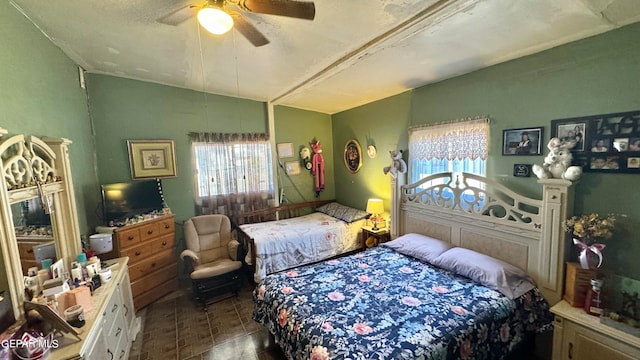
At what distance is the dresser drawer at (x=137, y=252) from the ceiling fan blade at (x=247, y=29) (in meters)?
2.62

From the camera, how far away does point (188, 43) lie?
7.49ft

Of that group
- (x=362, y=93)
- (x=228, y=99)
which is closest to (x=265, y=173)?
(x=228, y=99)

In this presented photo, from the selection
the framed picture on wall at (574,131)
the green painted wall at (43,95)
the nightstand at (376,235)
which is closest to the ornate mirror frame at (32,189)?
the green painted wall at (43,95)

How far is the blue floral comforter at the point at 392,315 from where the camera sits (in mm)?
1537

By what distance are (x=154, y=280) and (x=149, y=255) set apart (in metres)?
0.34

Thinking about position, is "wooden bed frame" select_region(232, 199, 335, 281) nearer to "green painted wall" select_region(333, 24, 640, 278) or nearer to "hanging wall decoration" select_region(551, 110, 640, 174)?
"green painted wall" select_region(333, 24, 640, 278)

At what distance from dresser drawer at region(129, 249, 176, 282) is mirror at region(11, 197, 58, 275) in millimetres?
1074

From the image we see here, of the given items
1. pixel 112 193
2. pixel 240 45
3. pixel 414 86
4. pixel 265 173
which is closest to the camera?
pixel 240 45

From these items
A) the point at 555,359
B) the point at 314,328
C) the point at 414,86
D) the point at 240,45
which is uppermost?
the point at 240,45

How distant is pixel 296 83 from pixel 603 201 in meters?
3.11

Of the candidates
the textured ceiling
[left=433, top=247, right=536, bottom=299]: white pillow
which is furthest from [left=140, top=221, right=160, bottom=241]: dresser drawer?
[left=433, top=247, right=536, bottom=299]: white pillow

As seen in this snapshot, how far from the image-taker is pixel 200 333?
101 inches

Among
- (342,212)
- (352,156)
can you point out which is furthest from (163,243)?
(352,156)

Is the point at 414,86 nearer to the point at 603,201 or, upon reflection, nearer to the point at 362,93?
the point at 362,93
